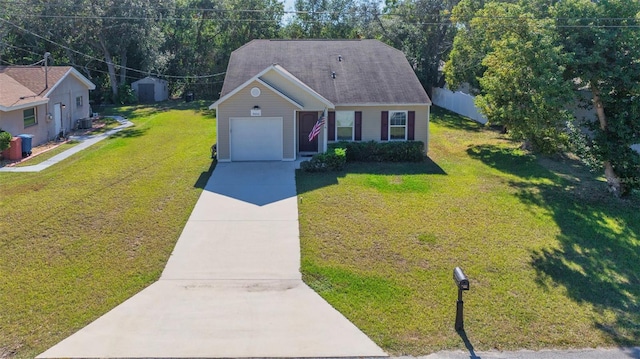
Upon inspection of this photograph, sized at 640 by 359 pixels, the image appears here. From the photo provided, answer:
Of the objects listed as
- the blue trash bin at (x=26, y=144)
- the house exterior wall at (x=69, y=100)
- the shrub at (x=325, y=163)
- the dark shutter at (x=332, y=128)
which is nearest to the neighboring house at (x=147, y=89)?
the house exterior wall at (x=69, y=100)

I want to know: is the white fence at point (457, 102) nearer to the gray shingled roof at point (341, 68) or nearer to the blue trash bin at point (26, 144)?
the gray shingled roof at point (341, 68)

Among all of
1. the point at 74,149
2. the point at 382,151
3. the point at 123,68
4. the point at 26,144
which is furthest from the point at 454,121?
the point at 123,68

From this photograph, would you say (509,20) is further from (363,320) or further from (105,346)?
(105,346)

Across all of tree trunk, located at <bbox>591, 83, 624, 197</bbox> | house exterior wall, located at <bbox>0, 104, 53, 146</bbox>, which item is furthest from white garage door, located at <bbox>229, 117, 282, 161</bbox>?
tree trunk, located at <bbox>591, 83, 624, 197</bbox>

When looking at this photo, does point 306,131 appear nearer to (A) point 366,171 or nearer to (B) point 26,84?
(A) point 366,171

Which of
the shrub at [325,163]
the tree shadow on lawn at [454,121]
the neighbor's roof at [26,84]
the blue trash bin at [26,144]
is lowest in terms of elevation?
the shrub at [325,163]

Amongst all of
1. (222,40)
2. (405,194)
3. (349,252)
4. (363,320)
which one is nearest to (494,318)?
(363,320)

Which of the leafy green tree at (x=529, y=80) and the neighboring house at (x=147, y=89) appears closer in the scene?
the leafy green tree at (x=529, y=80)

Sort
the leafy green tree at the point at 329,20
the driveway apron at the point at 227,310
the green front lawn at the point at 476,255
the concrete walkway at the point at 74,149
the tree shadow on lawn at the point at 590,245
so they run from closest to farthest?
1. the driveway apron at the point at 227,310
2. the green front lawn at the point at 476,255
3. the tree shadow on lawn at the point at 590,245
4. the concrete walkway at the point at 74,149
5. the leafy green tree at the point at 329,20
